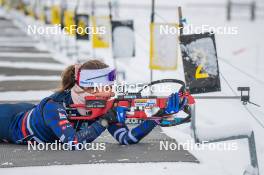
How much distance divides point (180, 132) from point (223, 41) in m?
13.9

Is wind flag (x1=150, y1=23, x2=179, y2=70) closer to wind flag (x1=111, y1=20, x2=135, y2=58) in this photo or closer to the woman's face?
wind flag (x1=111, y1=20, x2=135, y2=58)

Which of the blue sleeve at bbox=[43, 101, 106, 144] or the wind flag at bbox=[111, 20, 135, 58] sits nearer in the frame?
the blue sleeve at bbox=[43, 101, 106, 144]

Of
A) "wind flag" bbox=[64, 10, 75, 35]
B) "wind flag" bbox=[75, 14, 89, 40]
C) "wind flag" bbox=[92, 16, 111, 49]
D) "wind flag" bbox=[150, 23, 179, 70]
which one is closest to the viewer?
"wind flag" bbox=[150, 23, 179, 70]

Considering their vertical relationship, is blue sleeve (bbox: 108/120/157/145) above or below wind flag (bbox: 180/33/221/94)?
below

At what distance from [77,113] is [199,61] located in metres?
1.81

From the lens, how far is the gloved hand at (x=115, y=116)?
456 cm

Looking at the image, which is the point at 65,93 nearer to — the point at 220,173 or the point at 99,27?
the point at 220,173

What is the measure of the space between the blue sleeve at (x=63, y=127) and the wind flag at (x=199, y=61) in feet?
5.59

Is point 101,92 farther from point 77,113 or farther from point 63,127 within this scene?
point 63,127

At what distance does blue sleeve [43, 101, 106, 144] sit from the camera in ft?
14.7

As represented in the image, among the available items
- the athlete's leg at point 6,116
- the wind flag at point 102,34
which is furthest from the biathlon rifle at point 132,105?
the wind flag at point 102,34
